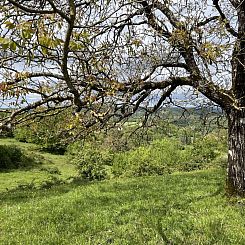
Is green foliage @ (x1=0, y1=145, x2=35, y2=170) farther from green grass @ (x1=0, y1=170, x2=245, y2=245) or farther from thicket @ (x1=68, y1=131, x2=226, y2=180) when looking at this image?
green grass @ (x1=0, y1=170, x2=245, y2=245)

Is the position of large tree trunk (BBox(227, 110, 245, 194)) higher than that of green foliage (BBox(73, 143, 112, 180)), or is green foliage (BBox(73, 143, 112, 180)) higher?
large tree trunk (BBox(227, 110, 245, 194))

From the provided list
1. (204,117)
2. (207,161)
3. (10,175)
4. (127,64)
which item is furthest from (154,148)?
(127,64)

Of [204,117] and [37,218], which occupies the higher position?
[204,117]

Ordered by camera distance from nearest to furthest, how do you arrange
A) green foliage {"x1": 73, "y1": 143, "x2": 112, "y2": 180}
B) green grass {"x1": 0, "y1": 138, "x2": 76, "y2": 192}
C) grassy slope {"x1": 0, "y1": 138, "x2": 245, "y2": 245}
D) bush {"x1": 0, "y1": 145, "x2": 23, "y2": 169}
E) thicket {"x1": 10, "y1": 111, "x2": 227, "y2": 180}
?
thicket {"x1": 10, "y1": 111, "x2": 227, "y2": 180}
grassy slope {"x1": 0, "y1": 138, "x2": 245, "y2": 245}
green foliage {"x1": 73, "y1": 143, "x2": 112, "y2": 180}
green grass {"x1": 0, "y1": 138, "x2": 76, "y2": 192}
bush {"x1": 0, "y1": 145, "x2": 23, "y2": 169}

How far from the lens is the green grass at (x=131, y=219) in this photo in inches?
250

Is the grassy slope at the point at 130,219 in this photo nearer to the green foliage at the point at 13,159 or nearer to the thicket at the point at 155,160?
the thicket at the point at 155,160

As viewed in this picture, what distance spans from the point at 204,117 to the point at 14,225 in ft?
16.5

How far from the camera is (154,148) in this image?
1210 inches

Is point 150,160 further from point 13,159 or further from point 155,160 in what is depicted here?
point 13,159

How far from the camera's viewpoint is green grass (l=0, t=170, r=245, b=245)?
6.36m

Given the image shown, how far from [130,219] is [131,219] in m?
0.02

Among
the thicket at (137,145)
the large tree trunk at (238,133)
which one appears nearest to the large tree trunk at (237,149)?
the large tree trunk at (238,133)

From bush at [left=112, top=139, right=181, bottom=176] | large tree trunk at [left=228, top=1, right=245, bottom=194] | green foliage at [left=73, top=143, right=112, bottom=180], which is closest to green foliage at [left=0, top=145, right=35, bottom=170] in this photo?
green foliage at [left=73, top=143, right=112, bottom=180]

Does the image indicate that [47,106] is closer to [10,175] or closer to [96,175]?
[96,175]
